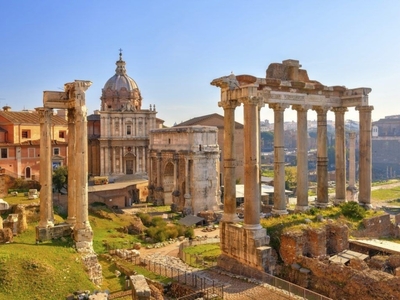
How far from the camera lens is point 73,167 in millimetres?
18125

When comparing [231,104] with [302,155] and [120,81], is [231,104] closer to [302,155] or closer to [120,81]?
[302,155]

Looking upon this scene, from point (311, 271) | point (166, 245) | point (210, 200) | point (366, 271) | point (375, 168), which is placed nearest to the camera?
point (366, 271)

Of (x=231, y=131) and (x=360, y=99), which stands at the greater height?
(x=360, y=99)

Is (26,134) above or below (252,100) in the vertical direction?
below

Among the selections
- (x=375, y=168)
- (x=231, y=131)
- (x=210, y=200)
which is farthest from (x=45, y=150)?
(x=375, y=168)

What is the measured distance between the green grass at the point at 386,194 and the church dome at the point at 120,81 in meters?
39.3

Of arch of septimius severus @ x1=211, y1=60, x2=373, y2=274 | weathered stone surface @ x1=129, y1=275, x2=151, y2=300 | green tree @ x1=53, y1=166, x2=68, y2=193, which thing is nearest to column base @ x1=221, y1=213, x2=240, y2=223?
arch of septimius severus @ x1=211, y1=60, x2=373, y2=274

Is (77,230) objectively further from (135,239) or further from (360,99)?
(360,99)

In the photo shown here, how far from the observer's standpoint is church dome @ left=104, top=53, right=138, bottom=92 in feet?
187

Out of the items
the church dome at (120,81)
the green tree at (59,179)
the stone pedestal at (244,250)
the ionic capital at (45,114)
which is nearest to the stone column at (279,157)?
the stone pedestal at (244,250)

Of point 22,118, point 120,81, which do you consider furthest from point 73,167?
point 120,81

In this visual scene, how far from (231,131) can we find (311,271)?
657 cm

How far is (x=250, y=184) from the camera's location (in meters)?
16.4

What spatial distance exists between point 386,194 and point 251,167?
57.6 metres
